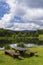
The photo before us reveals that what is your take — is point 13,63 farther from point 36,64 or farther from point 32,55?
point 32,55

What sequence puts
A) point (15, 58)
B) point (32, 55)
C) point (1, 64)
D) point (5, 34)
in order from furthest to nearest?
point (5, 34), point (32, 55), point (15, 58), point (1, 64)

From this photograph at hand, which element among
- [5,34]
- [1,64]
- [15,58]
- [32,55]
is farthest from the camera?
[5,34]

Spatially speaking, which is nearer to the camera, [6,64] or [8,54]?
[6,64]

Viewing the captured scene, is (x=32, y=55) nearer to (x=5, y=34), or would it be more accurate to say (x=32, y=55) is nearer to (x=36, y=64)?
(x=36, y=64)

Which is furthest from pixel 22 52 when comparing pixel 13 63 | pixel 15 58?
pixel 13 63

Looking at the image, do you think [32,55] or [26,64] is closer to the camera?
[26,64]

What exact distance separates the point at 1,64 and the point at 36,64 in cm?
342

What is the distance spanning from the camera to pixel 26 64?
54.6 ft

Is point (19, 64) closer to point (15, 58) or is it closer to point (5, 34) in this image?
point (15, 58)

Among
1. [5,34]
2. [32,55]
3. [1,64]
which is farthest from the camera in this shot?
[5,34]

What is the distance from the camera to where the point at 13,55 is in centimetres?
2002

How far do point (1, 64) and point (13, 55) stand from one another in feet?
11.7

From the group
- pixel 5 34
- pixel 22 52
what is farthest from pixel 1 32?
pixel 22 52

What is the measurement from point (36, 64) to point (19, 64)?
1667mm
